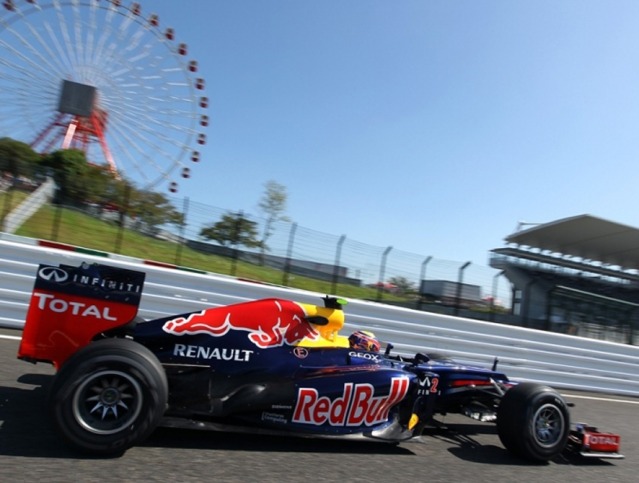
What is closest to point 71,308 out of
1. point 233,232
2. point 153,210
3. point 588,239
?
point 233,232

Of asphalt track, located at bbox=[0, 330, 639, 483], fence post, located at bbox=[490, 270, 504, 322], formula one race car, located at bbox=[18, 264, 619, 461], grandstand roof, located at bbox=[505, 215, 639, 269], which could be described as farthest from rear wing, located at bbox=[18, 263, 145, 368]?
grandstand roof, located at bbox=[505, 215, 639, 269]

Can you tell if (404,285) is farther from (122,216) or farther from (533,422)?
(533,422)

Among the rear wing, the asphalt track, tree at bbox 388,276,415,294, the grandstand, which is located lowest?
the asphalt track

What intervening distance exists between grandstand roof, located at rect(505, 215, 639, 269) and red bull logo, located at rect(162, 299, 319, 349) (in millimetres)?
26355

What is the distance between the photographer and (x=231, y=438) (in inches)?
157

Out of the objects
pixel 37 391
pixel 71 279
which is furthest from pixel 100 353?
pixel 37 391

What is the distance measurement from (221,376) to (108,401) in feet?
2.55

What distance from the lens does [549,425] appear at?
4543mm

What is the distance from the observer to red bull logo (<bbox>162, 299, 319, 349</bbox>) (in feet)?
12.9

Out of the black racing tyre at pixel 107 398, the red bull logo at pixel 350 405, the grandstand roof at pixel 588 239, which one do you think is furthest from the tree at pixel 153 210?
the grandstand roof at pixel 588 239

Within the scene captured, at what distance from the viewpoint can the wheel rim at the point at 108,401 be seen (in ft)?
10.8

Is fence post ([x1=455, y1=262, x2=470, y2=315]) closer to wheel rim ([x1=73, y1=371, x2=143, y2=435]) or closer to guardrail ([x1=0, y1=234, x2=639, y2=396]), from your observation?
guardrail ([x1=0, y1=234, x2=639, y2=396])

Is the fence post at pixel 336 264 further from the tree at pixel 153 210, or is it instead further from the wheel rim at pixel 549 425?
the wheel rim at pixel 549 425

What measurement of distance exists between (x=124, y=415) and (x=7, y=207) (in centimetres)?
1233
